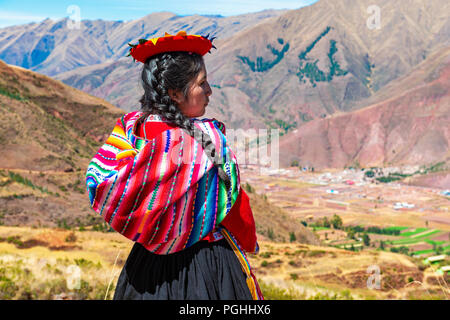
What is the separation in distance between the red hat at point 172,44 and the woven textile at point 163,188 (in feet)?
1.28

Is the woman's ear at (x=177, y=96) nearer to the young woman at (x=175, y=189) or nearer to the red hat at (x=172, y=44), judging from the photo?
the young woman at (x=175, y=189)

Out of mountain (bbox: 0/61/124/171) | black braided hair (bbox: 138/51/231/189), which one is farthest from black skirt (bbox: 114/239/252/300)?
mountain (bbox: 0/61/124/171)

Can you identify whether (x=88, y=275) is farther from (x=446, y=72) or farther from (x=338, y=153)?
(x=446, y=72)

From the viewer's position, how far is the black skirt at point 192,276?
234 centimetres

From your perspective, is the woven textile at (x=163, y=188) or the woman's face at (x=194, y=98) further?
the woman's face at (x=194, y=98)

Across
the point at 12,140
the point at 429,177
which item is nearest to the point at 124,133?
the point at 12,140

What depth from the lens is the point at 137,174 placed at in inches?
84.6

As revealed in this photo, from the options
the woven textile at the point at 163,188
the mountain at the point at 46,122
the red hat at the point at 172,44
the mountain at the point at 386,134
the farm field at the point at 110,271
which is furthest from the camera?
the mountain at the point at 386,134

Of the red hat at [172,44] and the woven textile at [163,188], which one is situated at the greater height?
the red hat at [172,44]

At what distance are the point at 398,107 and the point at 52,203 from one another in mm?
151794

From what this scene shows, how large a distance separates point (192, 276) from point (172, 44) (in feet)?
4.26

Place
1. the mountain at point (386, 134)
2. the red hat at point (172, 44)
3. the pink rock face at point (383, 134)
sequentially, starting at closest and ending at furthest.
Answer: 1. the red hat at point (172, 44)
2. the mountain at point (386, 134)
3. the pink rock face at point (383, 134)

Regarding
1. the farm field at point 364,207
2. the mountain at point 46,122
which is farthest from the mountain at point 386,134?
the mountain at point 46,122

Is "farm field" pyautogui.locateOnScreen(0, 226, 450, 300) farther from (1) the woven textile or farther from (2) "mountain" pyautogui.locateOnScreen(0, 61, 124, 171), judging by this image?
(2) "mountain" pyautogui.locateOnScreen(0, 61, 124, 171)
